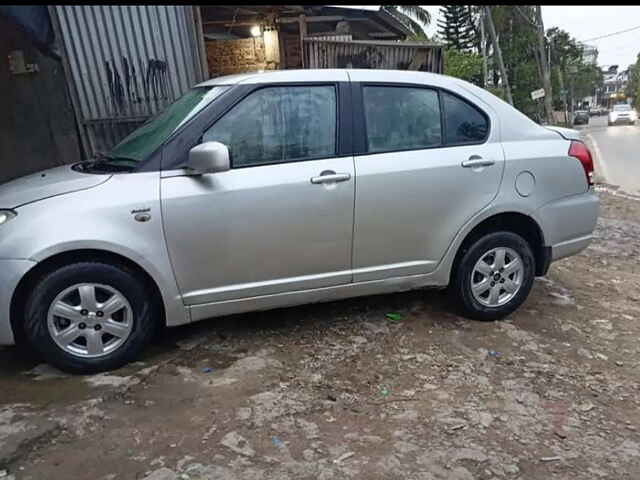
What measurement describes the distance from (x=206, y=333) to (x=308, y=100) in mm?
1705

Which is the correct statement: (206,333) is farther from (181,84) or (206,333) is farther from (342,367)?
(181,84)

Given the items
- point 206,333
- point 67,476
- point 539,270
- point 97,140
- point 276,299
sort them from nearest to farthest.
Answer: point 67,476 < point 276,299 < point 206,333 < point 539,270 < point 97,140

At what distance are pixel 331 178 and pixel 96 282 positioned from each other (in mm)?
1488

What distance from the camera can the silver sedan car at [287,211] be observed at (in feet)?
9.12

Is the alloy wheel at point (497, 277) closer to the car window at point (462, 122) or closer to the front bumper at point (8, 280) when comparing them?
the car window at point (462, 122)

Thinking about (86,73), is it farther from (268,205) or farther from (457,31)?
(457,31)

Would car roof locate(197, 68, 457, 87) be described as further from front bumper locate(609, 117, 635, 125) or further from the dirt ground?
front bumper locate(609, 117, 635, 125)

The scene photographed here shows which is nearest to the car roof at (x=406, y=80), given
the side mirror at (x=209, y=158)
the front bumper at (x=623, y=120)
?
the side mirror at (x=209, y=158)

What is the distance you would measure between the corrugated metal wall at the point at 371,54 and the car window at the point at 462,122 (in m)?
4.14

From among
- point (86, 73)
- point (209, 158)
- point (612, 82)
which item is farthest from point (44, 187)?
point (612, 82)

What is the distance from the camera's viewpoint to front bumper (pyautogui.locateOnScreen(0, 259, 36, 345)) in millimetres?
2633

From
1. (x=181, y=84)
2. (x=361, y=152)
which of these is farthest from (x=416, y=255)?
(x=181, y=84)

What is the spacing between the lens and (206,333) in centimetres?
344

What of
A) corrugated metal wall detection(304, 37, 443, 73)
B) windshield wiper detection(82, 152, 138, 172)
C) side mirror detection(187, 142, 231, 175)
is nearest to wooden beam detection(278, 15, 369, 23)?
corrugated metal wall detection(304, 37, 443, 73)
